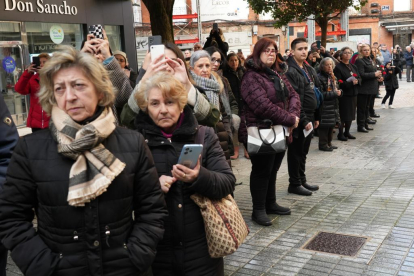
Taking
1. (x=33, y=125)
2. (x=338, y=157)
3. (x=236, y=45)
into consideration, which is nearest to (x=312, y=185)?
(x=338, y=157)

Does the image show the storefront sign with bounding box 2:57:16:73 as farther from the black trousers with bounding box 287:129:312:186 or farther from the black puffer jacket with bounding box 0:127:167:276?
the black puffer jacket with bounding box 0:127:167:276

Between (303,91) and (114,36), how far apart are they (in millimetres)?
10210

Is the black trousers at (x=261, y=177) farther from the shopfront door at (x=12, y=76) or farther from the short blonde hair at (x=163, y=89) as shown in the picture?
the shopfront door at (x=12, y=76)

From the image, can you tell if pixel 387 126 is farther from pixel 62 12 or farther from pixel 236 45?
pixel 236 45

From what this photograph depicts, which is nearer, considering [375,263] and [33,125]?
[375,263]

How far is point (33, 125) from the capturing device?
6508mm

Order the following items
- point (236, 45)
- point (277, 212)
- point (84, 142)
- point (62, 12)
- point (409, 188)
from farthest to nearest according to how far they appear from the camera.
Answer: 1. point (236, 45)
2. point (62, 12)
3. point (409, 188)
4. point (277, 212)
5. point (84, 142)

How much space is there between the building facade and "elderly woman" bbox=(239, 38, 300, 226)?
5.73 metres

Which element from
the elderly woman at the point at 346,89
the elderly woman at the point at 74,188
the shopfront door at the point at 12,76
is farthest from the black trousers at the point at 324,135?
the elderly woman at the point at 74,188

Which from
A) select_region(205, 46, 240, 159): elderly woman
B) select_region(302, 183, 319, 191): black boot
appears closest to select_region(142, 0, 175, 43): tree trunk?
select_region(205, 46, 240, 159): elderly woman

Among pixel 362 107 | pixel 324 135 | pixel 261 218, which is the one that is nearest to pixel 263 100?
pixel 261 218

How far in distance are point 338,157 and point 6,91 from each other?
23.5ft

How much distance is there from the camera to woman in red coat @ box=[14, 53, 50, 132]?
6488 mm

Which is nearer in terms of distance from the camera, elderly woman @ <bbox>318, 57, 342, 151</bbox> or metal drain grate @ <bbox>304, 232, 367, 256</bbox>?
metal drain grate @ <bbox>304, 232, 367, 256</bbox>
